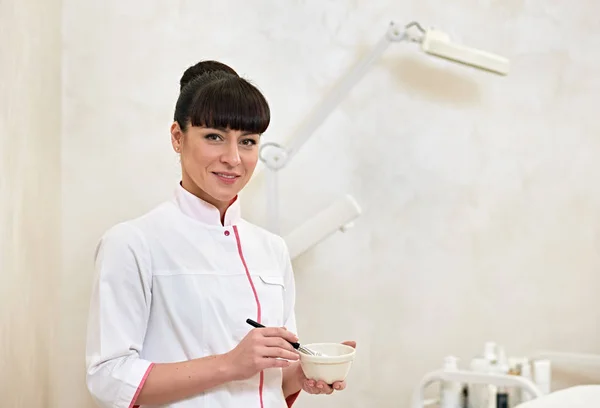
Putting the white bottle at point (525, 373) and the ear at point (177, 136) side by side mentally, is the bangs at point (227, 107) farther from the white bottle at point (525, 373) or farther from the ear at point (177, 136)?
the white bottle at point (525, 373)

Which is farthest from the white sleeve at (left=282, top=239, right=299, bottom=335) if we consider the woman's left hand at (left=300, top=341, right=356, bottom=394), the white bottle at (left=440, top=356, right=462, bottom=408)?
the white bottle at (left=440, top=356, right=462, bottom=408)

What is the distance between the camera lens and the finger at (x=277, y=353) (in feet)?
4.04

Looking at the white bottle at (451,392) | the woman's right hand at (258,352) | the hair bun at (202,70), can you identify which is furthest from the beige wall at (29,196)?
the white bottle at (451,392)

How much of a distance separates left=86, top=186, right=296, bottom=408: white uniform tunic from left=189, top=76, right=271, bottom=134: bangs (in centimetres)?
15

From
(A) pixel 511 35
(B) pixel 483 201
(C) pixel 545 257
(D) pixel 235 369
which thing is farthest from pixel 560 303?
(D) pixel 235 369

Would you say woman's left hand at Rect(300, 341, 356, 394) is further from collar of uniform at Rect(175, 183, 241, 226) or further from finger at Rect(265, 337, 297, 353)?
collar of uniform at Rect(175, 183, 241, 226)

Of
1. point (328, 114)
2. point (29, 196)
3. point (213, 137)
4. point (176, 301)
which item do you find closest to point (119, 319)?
point (176, 301)

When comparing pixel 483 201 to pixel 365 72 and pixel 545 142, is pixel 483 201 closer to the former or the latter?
pixel 545 142

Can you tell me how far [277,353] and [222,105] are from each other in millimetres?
421

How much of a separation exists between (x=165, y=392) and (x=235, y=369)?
0.38ft

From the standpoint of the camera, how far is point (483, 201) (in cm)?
235

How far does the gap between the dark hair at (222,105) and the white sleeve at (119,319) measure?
0.73 feet

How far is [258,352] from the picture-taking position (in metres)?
1.22

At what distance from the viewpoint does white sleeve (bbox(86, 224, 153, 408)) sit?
1240mm
